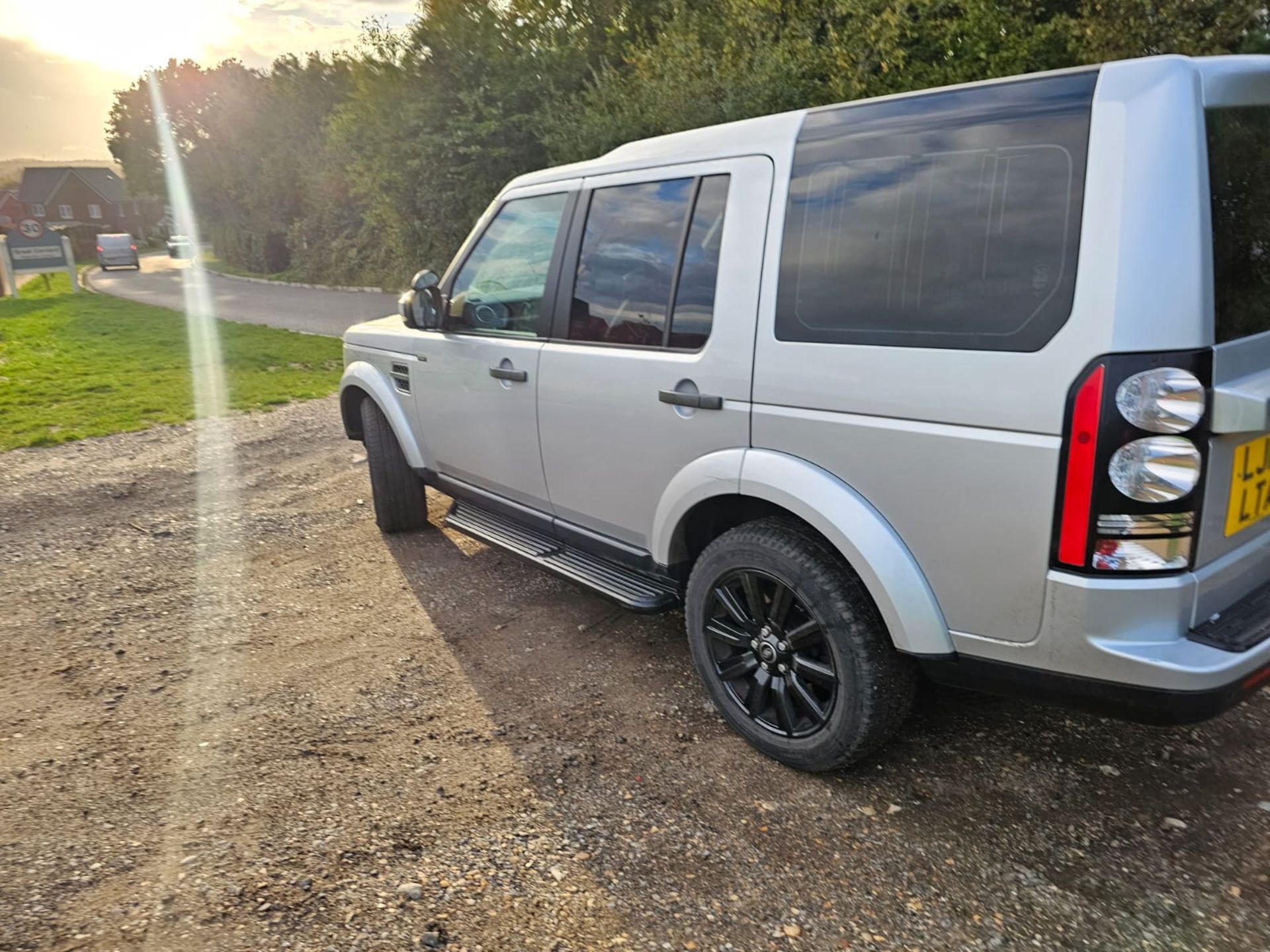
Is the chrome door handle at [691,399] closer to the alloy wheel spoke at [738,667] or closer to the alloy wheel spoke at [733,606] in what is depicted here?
the alloy wheel spoke at [733,606]

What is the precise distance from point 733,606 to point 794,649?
0.26m

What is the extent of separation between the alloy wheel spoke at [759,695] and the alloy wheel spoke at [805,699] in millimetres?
82

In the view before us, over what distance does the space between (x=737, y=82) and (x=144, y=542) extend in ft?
31.5

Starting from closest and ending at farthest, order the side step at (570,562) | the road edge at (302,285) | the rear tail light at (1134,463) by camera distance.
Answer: the rear tail light at (1134,463) < the side step at (570,562) < the road edge at (302,285)

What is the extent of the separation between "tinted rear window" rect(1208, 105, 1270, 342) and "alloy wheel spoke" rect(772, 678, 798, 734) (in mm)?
1570

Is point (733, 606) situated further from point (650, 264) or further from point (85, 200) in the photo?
point (85, 200)

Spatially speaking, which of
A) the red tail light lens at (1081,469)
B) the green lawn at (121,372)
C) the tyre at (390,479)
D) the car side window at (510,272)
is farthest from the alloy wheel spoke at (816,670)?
the green lawn at (121,372)

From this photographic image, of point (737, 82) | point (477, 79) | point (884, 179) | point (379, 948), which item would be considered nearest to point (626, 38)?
point (477, 79)

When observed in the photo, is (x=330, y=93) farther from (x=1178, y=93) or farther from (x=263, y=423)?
(x=1178, y=93)

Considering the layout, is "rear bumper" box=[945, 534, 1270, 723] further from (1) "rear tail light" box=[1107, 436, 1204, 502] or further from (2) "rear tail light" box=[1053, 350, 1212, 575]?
(1) "rear tail light" box=[1107, 436, 1204, 502]

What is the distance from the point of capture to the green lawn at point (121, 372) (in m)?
8.62

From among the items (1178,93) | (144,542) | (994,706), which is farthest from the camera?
(144,542)

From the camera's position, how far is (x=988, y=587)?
2.30m

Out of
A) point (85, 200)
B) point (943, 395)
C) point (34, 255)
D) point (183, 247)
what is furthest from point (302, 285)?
point (85, 200)
